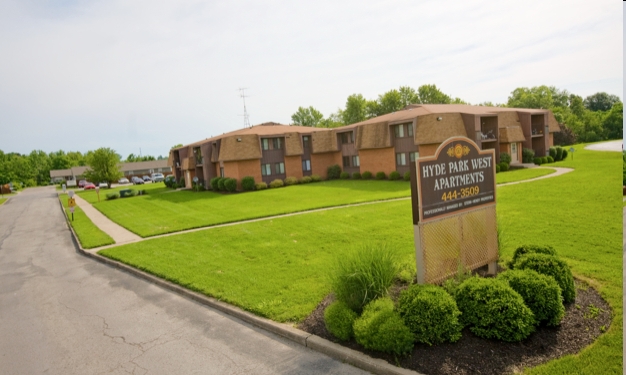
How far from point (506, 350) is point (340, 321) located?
96.5 inches

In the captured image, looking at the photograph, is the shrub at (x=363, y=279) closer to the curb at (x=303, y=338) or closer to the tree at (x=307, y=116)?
the curb at (x=303, y=338)

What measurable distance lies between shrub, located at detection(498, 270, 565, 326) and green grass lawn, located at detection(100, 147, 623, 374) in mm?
659

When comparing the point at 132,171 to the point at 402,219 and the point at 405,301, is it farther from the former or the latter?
the point at 405,301

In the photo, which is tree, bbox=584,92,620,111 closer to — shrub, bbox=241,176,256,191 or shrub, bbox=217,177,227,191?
shrub, bbox=241,176,256,191

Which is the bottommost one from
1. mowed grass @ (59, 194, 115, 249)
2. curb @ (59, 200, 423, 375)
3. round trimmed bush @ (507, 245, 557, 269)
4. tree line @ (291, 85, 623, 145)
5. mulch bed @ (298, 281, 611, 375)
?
curb @ (59, 200, 423, 375)

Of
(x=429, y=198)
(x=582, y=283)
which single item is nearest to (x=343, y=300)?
(x=429, y=198)

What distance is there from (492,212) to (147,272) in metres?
9.75

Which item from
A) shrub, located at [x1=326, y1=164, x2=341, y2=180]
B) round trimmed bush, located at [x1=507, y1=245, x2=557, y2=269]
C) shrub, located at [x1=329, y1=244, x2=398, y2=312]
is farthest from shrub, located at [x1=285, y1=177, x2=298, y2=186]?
shrub, located at [x1=329, y1=244, x2=398, y2=312]

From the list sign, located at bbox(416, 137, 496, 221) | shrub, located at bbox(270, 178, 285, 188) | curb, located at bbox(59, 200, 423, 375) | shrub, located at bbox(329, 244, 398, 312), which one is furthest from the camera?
shrub, located at bbox(270, 178, 285, 188)

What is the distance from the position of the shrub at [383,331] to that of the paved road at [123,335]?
0.47 metres

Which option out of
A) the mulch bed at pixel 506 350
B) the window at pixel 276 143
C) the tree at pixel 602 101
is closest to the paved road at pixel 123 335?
the mulch bed at pixel 506 350

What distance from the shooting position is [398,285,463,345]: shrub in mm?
6105

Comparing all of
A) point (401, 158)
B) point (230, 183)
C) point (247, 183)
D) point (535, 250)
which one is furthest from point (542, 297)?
point (230, 183)

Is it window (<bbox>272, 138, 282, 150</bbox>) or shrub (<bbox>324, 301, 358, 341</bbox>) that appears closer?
shrub (<bbox>324, 301, 358, 341</bbox>)
